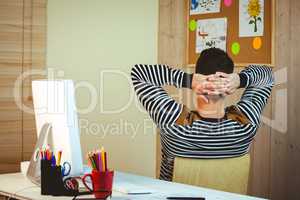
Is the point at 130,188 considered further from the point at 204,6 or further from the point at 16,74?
the point at 204,6

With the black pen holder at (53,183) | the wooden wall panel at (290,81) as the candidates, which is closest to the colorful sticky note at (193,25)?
the wooden wall panel at (290,81)

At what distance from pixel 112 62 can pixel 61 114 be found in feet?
3.46

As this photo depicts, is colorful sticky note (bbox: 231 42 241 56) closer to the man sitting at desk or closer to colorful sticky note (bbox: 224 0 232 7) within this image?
colorful sticky note (bbox: 224 0 232 7)

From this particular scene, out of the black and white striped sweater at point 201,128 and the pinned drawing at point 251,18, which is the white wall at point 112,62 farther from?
the black and white striped sweater at point 201,128

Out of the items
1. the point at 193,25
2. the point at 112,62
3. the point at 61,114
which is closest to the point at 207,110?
the point at 61,114

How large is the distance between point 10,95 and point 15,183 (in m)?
0.81

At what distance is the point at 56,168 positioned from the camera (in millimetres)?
1777

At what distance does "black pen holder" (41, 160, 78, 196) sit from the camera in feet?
5.71

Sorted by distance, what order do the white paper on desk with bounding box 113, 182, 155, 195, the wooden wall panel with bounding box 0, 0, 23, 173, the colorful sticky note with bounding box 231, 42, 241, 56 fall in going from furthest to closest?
the colorful sticky note with bounding box 231, 42, 241, 56
the wooden wall panel with bounding box 0, 0, 23, 173
the white paper on desk with bounding box 113, 182, 155, 195

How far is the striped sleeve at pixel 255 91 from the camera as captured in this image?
2186 millimetres

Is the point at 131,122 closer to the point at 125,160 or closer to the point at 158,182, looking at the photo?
the point at 125,160

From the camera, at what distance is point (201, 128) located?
2.11 meters

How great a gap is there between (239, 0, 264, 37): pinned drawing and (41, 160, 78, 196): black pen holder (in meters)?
1.47

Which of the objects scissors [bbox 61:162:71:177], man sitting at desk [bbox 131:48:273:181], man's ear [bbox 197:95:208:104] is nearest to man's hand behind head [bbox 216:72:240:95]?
man sitting at desk [bbox 131:48:273:181]
